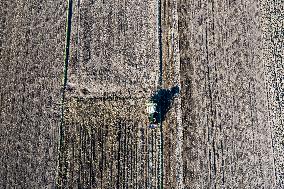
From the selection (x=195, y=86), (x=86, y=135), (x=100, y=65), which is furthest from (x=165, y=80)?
(x=86, y=135)

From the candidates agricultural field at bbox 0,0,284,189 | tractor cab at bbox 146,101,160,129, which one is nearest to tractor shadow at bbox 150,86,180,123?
agricultural field at bbox 0,0,284,189

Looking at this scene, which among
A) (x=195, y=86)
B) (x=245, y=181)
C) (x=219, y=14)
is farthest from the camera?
(x=219, y=14)

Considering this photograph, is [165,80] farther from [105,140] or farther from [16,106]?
[16,106]

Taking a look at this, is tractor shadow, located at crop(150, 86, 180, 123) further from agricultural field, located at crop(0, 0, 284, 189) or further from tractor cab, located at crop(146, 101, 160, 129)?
tractor cab, located at crop(146, 101, 160, 129)

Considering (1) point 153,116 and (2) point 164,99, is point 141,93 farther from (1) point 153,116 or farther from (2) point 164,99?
(1) point 153,116

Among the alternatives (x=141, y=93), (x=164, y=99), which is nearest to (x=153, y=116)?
(x=164, y=99)

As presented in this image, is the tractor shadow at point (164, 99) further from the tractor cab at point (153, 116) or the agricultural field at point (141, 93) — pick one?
the tractor cab at point (153, 116)

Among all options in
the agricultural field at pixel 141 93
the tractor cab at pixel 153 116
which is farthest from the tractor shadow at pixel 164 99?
the tractor cab at pixel 153 116
